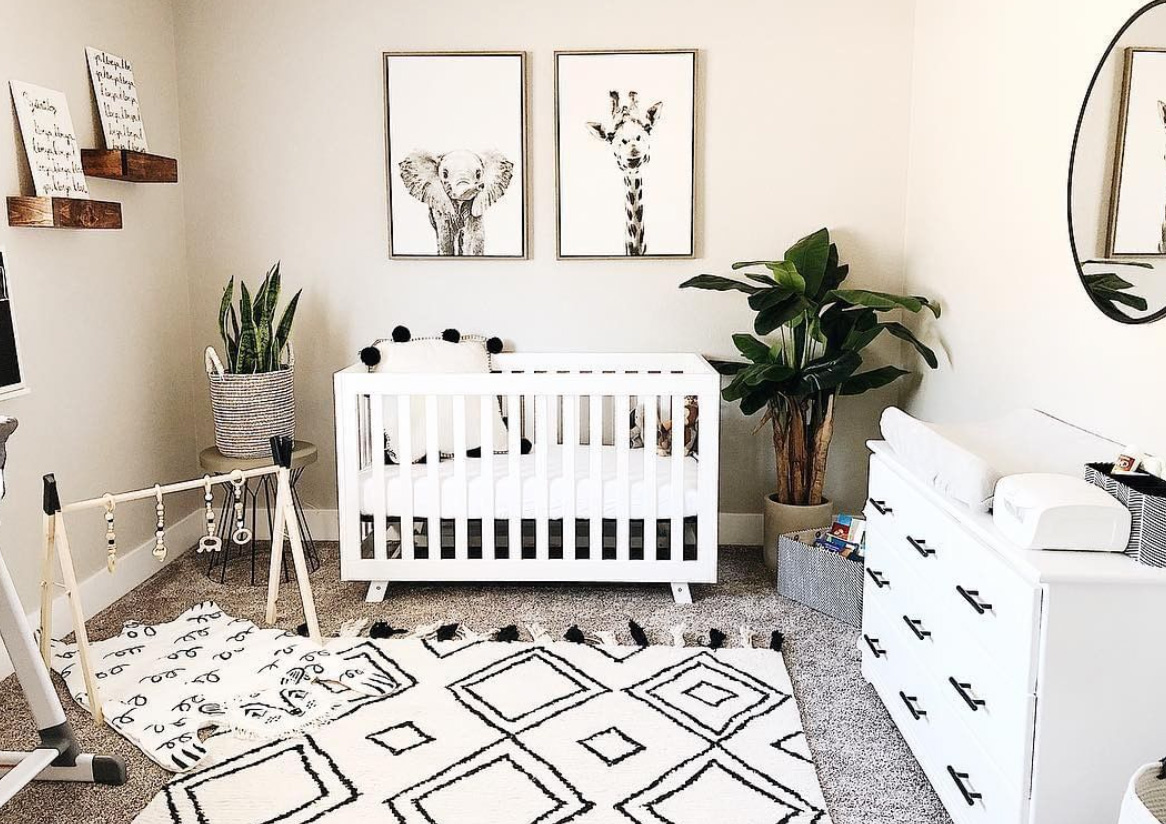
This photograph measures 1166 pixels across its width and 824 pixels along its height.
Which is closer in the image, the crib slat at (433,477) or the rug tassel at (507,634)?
the rug tassel at (507,634)

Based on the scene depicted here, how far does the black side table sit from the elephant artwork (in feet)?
3.18

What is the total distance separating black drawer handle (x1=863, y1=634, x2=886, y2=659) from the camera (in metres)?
2.49

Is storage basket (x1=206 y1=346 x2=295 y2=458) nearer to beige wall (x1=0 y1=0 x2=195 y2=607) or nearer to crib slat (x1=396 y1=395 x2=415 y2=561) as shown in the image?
beige wall (x1=0 y1=0 x2=195 y2=607)

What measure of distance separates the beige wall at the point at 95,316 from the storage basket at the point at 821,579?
228cm

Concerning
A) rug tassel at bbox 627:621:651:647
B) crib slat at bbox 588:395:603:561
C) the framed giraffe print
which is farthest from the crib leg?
the framed giraffe print

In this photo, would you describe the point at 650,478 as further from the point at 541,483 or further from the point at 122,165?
the point at 122,165

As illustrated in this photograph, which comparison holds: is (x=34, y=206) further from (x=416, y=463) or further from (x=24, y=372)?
(x=416, y=463)

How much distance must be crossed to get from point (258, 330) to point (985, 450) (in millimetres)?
2516

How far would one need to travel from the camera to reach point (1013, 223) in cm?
272

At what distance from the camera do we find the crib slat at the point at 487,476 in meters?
3.26

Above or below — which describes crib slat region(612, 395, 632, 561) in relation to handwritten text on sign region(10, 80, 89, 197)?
below

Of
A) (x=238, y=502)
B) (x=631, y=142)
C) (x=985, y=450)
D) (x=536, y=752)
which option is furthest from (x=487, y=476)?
(x=985, y=450)

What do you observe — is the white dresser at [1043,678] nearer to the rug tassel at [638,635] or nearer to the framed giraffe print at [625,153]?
the rug tassel at [638,635]

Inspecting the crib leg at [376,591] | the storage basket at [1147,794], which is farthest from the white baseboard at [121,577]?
the storage basket at [1147,794]
